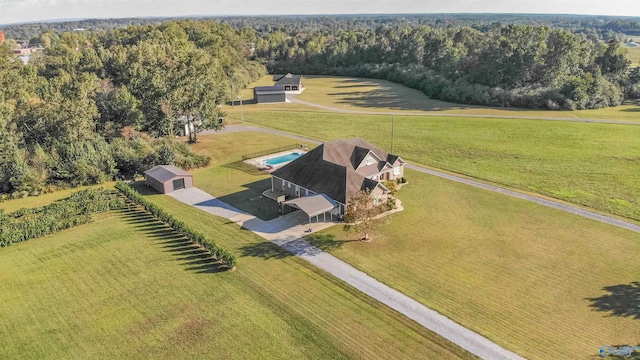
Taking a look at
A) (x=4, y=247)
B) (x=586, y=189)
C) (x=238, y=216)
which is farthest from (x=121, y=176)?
(x=586, y=189)

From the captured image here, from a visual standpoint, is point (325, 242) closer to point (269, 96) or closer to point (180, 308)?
point (180, 308)

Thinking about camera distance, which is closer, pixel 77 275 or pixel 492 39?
pixel 77 275

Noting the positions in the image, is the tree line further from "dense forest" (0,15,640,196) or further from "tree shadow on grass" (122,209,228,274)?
"tree shadow on grass" (122,209,228,274)

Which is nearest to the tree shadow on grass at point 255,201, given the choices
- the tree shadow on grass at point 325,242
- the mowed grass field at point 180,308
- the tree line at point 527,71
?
the mowed grass field at point 180,308

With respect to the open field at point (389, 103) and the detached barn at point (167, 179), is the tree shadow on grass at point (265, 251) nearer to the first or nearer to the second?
the detached barn at point (167, 179)

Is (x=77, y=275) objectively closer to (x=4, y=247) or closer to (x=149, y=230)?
(x=149, y=230)
